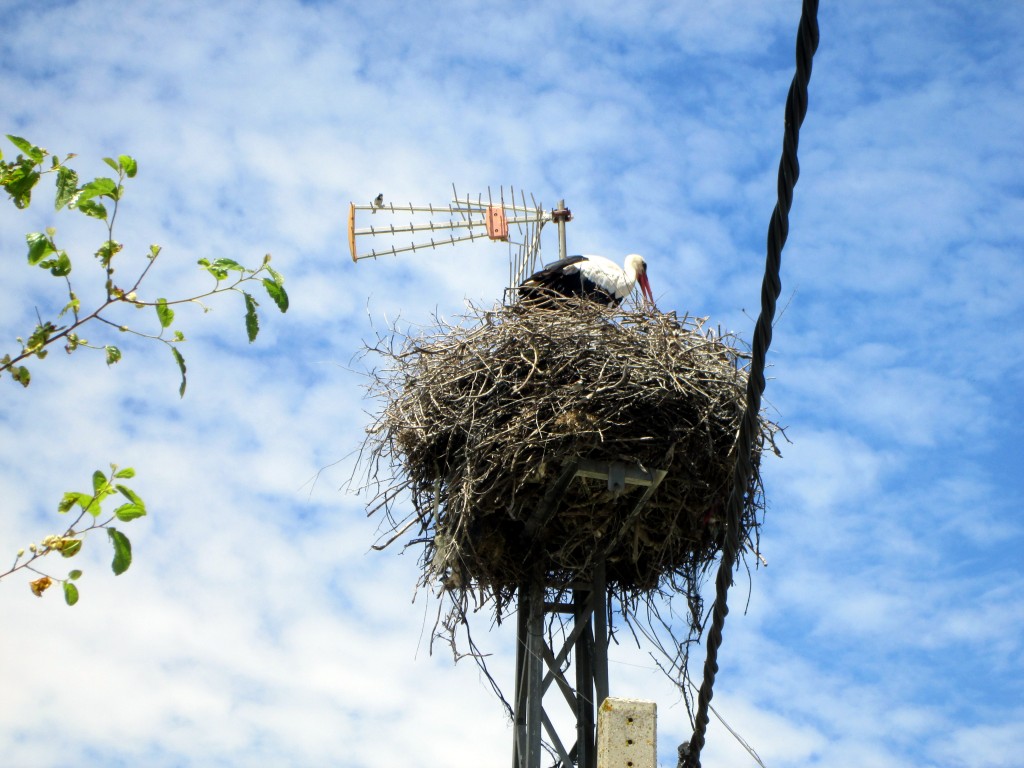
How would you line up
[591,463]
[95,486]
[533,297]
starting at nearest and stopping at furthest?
[95,486] → [591,463] → [533,297]

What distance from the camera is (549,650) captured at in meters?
7.16

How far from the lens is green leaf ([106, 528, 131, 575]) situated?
10.5 ft

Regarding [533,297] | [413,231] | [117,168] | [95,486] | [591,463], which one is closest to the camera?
[95,486]

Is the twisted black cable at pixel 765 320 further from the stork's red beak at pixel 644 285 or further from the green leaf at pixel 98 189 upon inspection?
the stork's red beak at pixel 644 285

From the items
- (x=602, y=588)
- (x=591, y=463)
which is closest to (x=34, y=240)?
(x=591, y=463)

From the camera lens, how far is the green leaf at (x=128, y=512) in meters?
3.21

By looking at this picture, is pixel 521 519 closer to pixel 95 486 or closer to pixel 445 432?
pixel 445 432

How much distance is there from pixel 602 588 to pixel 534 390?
3.81 ft

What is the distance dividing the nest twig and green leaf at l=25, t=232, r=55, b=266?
3.79 metres

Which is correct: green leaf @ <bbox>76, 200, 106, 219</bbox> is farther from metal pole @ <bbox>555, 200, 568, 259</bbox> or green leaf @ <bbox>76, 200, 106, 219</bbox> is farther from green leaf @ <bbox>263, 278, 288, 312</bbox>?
metal pole @ <bbox>555, 200, 568, 259</bbox>

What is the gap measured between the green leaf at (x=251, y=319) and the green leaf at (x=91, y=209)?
42 cm

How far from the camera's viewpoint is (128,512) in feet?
10.5

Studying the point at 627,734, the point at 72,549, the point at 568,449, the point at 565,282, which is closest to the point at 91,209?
Result: the point at 72,549

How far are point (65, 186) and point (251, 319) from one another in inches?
23.0
